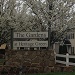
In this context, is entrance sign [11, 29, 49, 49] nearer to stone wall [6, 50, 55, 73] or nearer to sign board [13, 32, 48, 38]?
sign board [13, 32, 48, 38]

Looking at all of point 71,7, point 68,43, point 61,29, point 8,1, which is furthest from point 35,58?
point 68,43

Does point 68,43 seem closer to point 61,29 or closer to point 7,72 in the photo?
point 61,29

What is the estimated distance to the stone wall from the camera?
14352mm

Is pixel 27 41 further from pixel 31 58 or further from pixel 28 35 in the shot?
pixel 31 58

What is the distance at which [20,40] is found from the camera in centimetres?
1530

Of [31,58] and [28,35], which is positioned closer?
[31,58]

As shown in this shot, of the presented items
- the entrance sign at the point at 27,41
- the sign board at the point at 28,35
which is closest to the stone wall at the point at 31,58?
the entrance sign at the point at 27,41

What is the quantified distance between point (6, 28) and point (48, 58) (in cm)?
927

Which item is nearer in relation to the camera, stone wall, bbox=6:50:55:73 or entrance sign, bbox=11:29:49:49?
stone wall, bbox=6:50:55:73

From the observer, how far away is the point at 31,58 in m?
14.5

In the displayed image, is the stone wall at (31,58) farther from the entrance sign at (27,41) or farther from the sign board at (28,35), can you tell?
the sign board at (28,35)

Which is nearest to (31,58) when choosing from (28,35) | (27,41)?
(27,41)

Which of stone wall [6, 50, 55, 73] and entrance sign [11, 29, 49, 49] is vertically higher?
entrance sign [11, 29, 49, 49]

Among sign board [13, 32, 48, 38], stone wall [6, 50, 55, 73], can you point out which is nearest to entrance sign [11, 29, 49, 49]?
sign board [13, 32, 48, 38]
